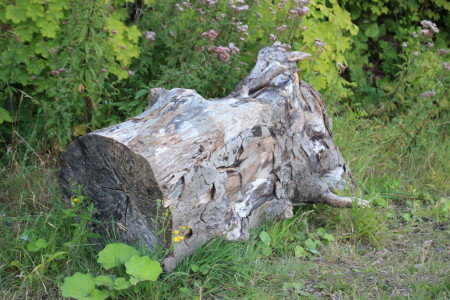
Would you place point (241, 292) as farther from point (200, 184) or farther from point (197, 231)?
point (200, 184)

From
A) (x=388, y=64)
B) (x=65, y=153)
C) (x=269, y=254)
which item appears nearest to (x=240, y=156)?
(x=269, y=254)

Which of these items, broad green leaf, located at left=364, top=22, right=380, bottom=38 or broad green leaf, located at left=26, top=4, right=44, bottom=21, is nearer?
broad green leaf, located at left=26, top=4, right=44, bottom=21

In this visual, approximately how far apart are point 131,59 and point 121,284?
2.65m

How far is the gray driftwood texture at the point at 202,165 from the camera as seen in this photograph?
288cm

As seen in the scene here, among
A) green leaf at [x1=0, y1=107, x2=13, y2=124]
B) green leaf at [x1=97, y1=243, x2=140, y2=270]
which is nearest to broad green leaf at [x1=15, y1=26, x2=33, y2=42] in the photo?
green leaf at [x1=0, y1=107, x2=13, y2=124]

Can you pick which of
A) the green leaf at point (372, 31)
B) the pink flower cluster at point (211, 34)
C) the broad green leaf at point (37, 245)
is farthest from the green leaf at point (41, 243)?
the green leaf at point (372, 31)

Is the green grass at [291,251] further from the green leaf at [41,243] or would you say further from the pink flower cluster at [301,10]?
the pink flower cluster at [301,10]

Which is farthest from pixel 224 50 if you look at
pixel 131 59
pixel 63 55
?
pixel 63 55

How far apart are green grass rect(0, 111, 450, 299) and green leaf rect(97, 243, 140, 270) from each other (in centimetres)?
17

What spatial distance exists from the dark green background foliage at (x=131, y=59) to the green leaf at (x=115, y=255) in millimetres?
1603

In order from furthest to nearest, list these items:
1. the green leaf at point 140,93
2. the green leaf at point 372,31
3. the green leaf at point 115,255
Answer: the green leaf at point 372,31 < the green leaf at point 140,93 < the green leaf at point 115,255

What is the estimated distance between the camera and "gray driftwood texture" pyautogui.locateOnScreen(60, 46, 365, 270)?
113 inches

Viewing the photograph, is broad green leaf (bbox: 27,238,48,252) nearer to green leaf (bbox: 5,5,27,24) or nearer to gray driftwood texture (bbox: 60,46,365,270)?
gray driftwood texture (bbox: 60,46,365,270)

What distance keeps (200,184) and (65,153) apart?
2.73ft
